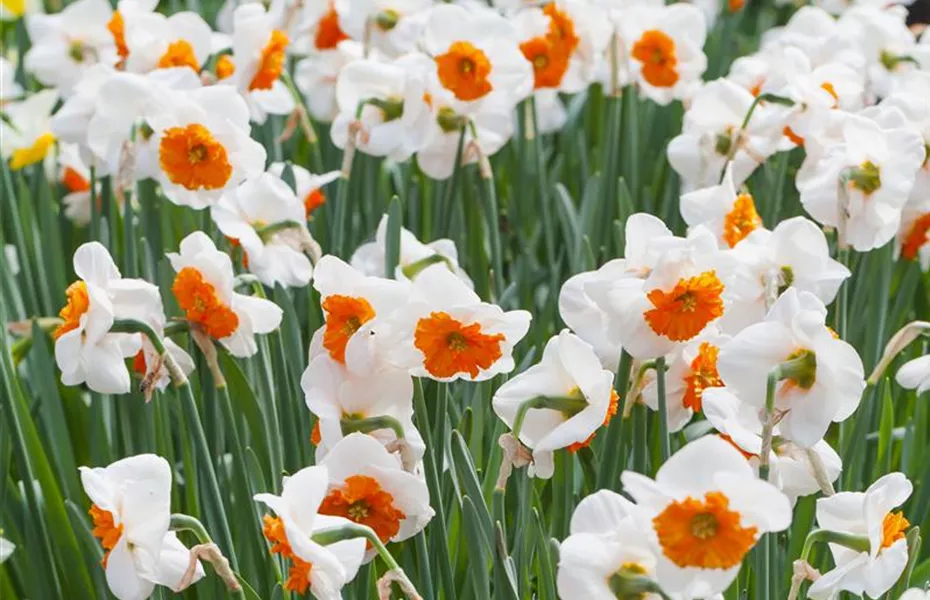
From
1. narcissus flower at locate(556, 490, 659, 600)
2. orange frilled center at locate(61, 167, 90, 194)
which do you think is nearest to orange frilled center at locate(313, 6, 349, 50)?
orange frilled center at locate(61, 167, 90, 194)

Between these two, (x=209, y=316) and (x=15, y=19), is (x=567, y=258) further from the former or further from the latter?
(x=15, y=19)

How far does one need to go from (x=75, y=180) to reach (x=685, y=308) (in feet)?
6.52

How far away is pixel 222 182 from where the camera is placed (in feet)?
6.57

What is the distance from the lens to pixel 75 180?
3035 millimetres

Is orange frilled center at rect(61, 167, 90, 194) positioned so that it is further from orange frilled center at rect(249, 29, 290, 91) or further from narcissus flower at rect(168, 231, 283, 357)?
narcissus flower at rect(168, 231, 283, 357)

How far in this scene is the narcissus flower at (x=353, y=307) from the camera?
1403 mm

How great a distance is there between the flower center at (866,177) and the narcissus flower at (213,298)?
80cm

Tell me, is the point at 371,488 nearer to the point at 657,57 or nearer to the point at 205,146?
the point at 205,146

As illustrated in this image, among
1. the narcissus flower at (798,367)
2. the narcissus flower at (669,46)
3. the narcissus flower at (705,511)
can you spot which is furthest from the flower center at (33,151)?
the narcissus flower at (705,511)

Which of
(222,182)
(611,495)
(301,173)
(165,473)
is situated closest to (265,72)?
(301,173)

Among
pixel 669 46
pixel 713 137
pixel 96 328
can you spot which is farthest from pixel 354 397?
pixel 669 46

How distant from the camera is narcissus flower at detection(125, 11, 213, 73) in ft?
8.58

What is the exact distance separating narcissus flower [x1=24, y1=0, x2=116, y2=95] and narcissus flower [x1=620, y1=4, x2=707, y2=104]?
1115mm

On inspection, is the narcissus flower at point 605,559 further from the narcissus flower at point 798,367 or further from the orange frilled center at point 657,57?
the orange frilled center at point 657,57
